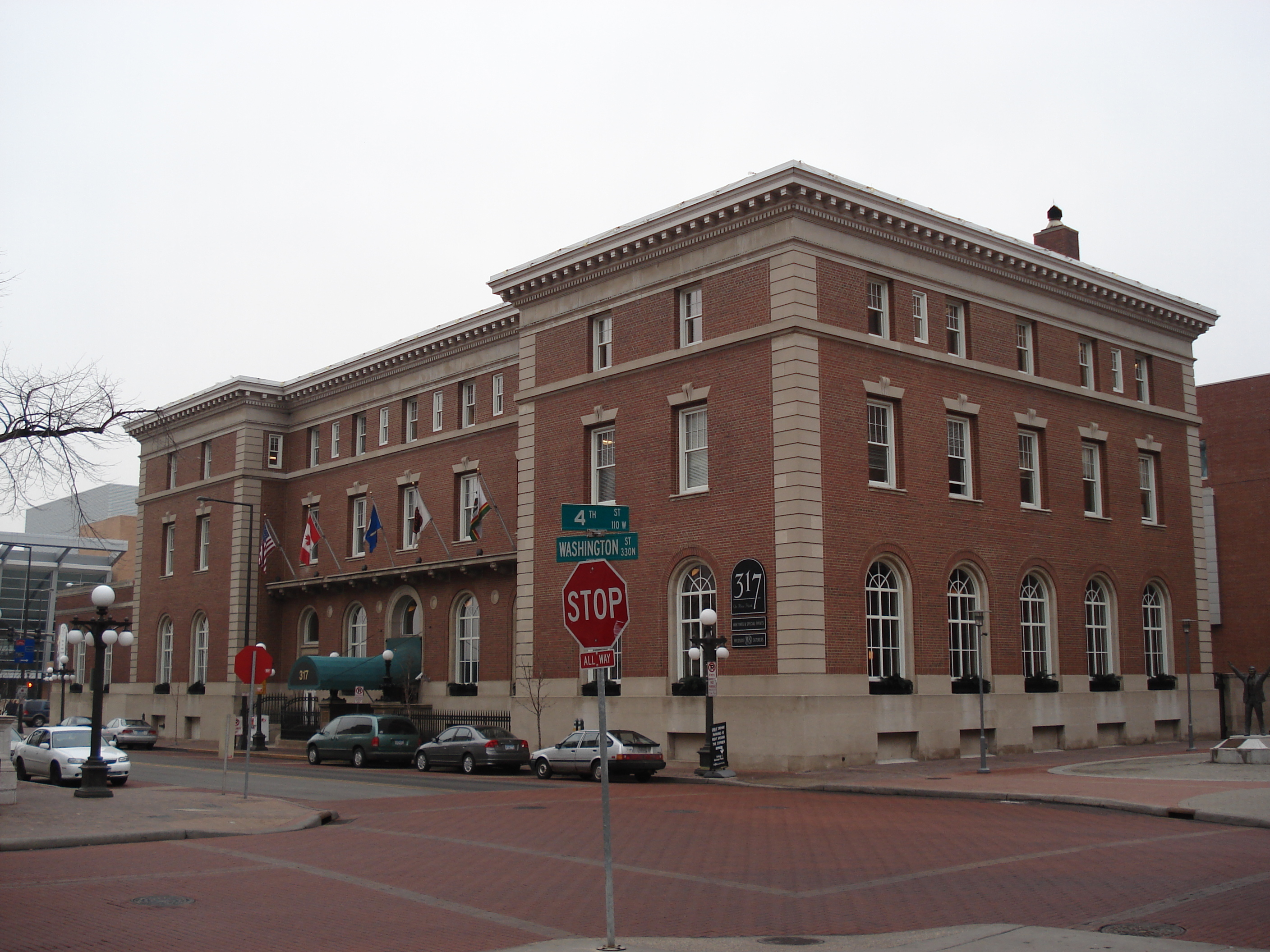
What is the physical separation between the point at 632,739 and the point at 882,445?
10931 mm

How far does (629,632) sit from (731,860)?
1950 cm

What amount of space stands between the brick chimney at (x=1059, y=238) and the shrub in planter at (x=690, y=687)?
73.3ft

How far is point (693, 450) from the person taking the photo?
35.2 metres

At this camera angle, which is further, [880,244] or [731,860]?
[880,244]

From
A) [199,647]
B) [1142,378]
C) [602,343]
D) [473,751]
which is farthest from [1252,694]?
[199,647]

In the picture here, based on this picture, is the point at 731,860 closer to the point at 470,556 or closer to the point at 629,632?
the point at 629,632

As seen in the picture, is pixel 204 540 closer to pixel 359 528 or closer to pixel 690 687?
pixel 359 528

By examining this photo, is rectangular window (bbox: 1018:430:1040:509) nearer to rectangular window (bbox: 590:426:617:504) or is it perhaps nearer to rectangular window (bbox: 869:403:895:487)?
rectangular window (bbox: 869:403:895:487)

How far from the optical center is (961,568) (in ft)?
119

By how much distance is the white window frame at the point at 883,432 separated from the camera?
3422cm

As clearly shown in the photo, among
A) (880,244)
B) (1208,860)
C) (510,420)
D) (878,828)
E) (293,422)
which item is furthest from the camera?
(293,422)

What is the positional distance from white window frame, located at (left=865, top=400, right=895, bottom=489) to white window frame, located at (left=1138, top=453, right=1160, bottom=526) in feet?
45.4

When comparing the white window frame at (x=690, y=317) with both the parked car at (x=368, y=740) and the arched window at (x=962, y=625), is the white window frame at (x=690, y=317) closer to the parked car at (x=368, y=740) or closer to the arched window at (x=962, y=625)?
the arched window at (x=962, y=625)

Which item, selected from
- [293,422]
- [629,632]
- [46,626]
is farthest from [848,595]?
[46,626]
